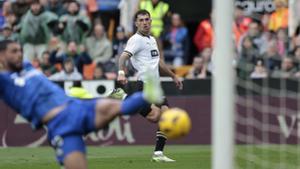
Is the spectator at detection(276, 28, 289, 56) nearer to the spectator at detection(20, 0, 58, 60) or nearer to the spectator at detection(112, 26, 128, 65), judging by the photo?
the spectator at detection(112, 26, 128, 65)

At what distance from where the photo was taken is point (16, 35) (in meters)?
22.1

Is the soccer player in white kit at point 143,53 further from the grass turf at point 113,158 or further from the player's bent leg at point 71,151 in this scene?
the player's bent leg at point 71,151

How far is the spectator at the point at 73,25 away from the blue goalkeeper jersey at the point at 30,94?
11.9 metres

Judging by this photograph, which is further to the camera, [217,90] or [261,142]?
[261,142]

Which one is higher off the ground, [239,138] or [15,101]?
[15,101]

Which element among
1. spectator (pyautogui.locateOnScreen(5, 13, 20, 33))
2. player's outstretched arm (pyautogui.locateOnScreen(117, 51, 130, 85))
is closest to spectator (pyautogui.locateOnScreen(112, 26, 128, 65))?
spectator (pyautogui.locateOnScreen(5, 13, 20, 33))

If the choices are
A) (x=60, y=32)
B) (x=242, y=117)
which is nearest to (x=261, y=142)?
(x=242, y=117)

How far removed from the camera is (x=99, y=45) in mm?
22047

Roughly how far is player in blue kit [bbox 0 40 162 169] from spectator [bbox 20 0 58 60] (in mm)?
11789

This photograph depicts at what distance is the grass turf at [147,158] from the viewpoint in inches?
551

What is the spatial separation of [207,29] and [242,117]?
4.66m

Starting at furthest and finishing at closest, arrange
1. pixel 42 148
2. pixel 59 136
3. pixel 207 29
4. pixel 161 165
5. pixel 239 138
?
pixel 207 29 → pixel 42 148 → pixel 239 138 → pixel 161 165 → pixel 59 136

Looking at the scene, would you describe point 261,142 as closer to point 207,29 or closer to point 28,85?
point 207,29

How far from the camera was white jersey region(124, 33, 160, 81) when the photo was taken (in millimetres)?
15375
